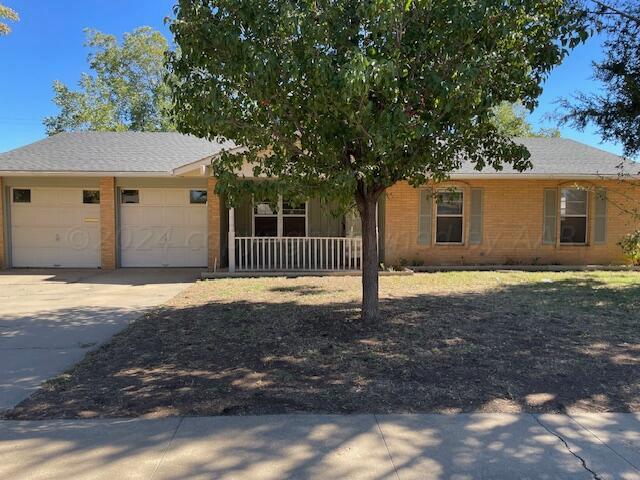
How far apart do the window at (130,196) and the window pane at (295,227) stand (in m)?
4.36

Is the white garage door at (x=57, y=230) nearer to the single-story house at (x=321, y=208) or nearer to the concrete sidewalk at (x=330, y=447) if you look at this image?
the single-story house at (x=321, y=208)

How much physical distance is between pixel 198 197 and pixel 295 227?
3.03m

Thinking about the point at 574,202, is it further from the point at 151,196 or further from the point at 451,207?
the point at 151,196

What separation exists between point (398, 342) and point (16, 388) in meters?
4.16

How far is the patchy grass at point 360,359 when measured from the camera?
4.41 metres

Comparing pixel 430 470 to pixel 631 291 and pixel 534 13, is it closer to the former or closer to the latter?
pixel 534 13

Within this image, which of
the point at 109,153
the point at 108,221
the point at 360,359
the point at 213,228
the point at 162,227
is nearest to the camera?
the point at 360,359

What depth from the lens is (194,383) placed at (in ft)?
16.0

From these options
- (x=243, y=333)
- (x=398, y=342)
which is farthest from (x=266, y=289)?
(x=398, y=342)

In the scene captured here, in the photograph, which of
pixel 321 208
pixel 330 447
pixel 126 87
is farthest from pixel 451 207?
pixel 126 87

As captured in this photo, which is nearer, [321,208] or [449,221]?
[321,208]

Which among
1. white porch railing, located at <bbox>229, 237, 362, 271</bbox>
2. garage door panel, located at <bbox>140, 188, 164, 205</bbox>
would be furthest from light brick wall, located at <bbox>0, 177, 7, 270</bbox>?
white porch railing, located at <bbox>229, 237, 362, 271</bbox>

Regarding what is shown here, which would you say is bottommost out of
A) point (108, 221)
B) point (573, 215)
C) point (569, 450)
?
point (569, 450)

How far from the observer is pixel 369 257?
7.15 metres
